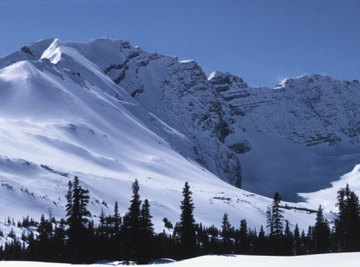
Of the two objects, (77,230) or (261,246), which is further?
(261,246)

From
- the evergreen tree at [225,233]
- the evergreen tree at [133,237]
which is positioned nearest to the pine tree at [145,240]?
the evergreen tree at [133,237]

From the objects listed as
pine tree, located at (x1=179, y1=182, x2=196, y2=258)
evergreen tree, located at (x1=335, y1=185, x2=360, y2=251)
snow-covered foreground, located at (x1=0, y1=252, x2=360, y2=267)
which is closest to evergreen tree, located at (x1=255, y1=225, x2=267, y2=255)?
evergreen tree, located at (x1=335, y1=185, x2=360, y2=251)

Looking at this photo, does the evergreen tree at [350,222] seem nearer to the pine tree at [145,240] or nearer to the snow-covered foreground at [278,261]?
the pine tree at [145,240]

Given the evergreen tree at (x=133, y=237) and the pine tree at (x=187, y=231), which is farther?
the pine tree at (x=187, y=231)

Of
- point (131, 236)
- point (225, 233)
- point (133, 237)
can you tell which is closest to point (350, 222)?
point (225, 233)

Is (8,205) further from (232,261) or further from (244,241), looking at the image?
(232,261)

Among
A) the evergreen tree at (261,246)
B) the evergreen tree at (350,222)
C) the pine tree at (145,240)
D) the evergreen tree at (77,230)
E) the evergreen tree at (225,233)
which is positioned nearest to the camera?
the evergreen tree at (77,230)

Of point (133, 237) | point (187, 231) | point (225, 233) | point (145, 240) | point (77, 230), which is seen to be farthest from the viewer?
point (225, 233)

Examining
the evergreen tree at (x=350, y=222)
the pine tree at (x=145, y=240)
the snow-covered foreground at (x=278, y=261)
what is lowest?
the snow-covered foreground at (x=278, y=261)

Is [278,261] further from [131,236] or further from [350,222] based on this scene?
[350,222]

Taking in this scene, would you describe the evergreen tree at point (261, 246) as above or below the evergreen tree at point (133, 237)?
above

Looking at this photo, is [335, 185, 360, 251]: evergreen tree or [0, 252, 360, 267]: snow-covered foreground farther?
[335, 185, 360, 251]: evergreen tree

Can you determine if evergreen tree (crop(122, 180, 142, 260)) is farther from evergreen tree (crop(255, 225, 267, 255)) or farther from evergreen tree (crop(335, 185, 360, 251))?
evergreen tree (crop(255, 225, 267, 255))

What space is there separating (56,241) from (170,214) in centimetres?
11331
